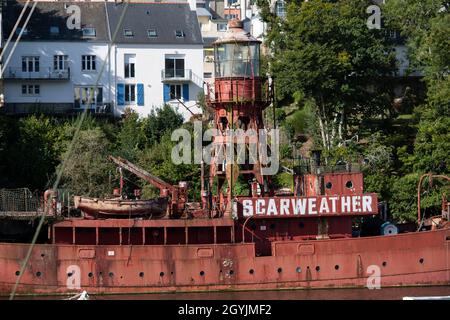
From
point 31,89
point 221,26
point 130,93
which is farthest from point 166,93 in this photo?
point 221,26

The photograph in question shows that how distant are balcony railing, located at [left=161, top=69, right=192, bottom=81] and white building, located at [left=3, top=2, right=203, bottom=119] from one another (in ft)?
0.11

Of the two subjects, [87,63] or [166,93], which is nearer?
[87,63]

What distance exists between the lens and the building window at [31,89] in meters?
66.8

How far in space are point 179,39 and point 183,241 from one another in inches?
960

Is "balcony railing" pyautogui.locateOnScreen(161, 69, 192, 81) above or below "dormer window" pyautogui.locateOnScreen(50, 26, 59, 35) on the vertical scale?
below

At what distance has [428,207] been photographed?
184 ft

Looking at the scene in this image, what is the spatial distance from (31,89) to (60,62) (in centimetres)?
221

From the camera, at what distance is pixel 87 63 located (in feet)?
222

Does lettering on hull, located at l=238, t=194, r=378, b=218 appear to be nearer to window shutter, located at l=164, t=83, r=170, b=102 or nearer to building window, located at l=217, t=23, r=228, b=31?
window shutter, located at l=164, t=83, r=170, b=102

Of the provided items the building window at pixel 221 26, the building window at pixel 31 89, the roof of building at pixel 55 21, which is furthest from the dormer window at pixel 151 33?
the building window at pixel 221 26

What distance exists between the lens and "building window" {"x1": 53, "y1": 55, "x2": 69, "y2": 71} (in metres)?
67.4

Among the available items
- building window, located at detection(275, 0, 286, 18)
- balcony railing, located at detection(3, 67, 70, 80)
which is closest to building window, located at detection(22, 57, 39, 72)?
balcony railing, located at detection(3, 67, 70, 80)

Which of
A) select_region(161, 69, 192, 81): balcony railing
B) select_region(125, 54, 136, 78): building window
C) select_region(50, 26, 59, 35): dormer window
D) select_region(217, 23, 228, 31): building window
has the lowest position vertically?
select_region(161, 69, 192, 81): balcony railing

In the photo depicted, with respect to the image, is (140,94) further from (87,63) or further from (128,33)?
(128,33)
